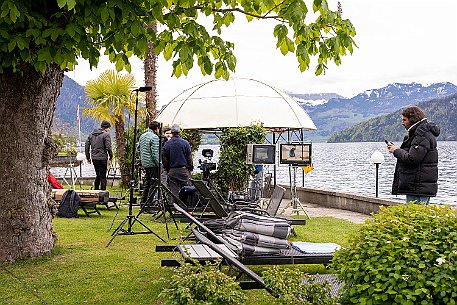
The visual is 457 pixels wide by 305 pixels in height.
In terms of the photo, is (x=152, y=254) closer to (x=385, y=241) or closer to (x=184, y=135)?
(x=385, y=241)

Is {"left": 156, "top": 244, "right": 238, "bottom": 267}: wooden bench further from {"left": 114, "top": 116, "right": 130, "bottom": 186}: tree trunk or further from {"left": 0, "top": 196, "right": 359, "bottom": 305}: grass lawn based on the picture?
{"left": 114, "top": 116, "right": 130, "bottom": 186}: tree trunk

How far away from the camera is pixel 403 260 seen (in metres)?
3.95

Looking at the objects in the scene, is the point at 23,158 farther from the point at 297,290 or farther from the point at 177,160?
the point at 177,160

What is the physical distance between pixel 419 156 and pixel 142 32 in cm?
386

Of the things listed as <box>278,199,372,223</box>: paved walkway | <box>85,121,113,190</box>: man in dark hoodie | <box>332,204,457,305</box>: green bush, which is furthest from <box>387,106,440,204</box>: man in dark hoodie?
<box>85,121,113,190</box>: man in dark hoodie

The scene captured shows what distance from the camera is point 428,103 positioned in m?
178

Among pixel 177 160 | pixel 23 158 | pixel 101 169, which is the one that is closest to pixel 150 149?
Result: pixel 177 160

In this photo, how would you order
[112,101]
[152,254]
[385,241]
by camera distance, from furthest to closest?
[112,101]
[152,254]
[385,241]

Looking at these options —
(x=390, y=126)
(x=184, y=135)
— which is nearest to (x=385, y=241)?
(x=184, y=135)

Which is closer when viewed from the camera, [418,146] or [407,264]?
[407,264]

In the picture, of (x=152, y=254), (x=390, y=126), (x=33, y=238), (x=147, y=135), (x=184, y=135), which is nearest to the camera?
(x=33, y=238)

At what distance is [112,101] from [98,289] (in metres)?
18.9

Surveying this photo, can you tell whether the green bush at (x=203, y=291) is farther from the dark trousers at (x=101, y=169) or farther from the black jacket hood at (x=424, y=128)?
the dark trousers at (x=101, y=169)

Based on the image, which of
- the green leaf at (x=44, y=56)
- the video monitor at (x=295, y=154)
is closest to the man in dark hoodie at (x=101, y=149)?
the video monitor at (x=295, y=154)
